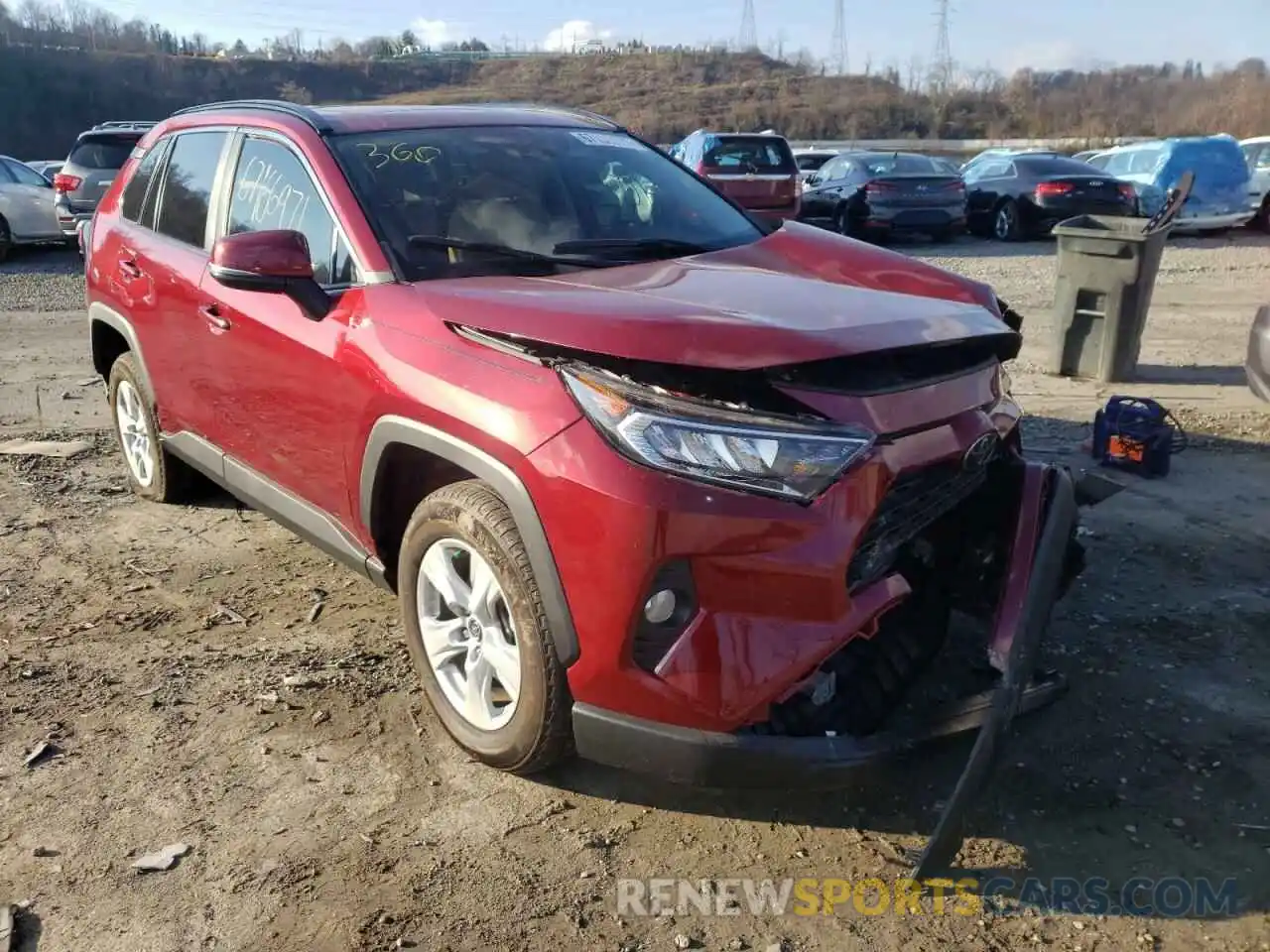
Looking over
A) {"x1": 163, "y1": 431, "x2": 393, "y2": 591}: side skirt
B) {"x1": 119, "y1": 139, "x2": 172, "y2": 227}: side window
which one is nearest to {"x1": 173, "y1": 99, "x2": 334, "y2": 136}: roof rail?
{"x1": 119, "y1": 139, "x2": 172, "y2": 227}: side window

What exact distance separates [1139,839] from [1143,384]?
5.44 m

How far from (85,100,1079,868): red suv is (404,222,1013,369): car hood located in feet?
0.04

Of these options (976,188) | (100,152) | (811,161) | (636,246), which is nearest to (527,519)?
(636,246)

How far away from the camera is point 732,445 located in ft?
8.21

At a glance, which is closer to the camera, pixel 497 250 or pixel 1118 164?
pixel 497 250

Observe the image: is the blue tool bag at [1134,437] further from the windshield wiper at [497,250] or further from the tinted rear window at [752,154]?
the tinted rear window at [752,154]

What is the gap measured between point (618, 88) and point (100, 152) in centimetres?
6501

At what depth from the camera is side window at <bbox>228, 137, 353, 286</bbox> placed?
3486 millimetres

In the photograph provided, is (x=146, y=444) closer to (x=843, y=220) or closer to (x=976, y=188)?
(x=843, y=220)

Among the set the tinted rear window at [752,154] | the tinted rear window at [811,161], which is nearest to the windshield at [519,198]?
the tinted rear window at [752,154]

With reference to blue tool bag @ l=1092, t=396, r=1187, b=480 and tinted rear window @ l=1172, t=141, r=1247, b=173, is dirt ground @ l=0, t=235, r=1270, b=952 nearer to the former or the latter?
blue tool bag @ l=1092, t=396, r=1187, b=480

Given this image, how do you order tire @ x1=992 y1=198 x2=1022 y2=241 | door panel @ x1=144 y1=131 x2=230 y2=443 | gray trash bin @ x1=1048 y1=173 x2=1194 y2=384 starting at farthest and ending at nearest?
tire @ x1=992 y1=198 x2=1022 y2=241 < gray trash bin @ x1=1048 y1=173 x2=1194 y2=384 < door panel @ x1=144 y1=131 x2=230 y2=443

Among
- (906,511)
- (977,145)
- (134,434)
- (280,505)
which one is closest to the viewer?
(906,511)

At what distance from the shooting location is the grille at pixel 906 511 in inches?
104
